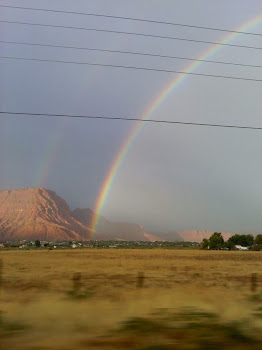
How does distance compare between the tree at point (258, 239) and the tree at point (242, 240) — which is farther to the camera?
the tree at point (242, 240)

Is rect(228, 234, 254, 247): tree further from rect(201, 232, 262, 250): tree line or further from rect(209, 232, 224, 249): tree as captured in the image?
rect(209, 232, 224, 249): tree

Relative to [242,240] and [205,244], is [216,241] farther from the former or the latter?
[242,240]

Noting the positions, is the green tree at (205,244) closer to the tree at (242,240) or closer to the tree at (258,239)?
the tree at (242,240)

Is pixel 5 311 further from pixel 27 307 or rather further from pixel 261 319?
pixel 261 319

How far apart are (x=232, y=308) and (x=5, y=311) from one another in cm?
648

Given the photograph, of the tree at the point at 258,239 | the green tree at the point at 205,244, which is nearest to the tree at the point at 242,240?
the tree at the point at 258,239

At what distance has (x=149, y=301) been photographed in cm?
1327

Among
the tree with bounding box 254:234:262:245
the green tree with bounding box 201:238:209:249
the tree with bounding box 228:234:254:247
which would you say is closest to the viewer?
the tree with bounding box 254:234:262:245

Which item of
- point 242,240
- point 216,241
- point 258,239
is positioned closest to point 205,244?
point 216,241

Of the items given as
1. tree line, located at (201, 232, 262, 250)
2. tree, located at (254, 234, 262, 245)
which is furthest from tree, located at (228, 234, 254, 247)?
tree, located at (254, 234, 262, 245)

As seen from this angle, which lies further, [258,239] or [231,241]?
[231,241]

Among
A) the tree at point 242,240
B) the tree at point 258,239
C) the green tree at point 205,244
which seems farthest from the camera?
the tree at point 242,240

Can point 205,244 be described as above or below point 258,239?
→ below

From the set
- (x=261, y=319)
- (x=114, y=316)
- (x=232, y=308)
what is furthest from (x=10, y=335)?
(x=232, y=308)
